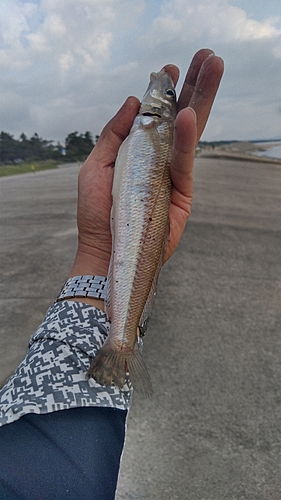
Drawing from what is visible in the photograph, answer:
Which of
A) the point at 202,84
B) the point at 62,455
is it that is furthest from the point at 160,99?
the point at 62,455

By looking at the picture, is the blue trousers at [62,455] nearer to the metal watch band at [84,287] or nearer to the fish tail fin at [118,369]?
the fish tail fin at [118,369]

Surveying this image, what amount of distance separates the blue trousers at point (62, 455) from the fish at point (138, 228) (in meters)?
0.33

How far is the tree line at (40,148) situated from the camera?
6559cm

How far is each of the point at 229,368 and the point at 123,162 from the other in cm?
280

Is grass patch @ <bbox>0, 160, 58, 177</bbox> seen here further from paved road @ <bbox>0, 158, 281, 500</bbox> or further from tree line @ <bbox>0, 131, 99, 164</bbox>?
paved road @ <bbox>0, 158, 281, 500</bbox>

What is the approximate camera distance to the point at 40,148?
74312 millimetres

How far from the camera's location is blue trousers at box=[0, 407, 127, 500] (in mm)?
1513

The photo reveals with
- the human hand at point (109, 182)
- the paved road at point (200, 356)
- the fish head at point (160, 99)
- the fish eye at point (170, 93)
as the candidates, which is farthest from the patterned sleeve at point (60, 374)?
the paved road at point (200, 356)

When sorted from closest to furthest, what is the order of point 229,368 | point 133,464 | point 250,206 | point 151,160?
point 151,160 → point 133,464 → point 229,368 → point 250,206

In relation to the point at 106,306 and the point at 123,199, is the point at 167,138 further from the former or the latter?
the point at 106,306

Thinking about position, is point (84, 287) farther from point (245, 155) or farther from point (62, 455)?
point (245, 155)

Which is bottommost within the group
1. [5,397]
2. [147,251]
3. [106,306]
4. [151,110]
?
[5,397]

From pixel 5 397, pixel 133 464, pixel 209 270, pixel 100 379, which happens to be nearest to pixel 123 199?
pixel 100 379

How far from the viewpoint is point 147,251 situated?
7.38 ft
